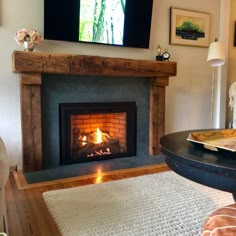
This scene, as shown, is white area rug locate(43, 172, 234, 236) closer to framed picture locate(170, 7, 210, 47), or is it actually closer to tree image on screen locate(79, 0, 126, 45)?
tree image on screen locate(79, 0, 126, 45)

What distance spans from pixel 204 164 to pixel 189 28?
108 inches

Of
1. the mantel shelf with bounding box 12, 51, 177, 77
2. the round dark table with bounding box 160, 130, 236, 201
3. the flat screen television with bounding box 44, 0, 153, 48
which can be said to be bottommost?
the round dark table with bounding box 160, 130, 236, 201

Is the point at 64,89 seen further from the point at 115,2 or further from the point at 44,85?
the point at 115,2

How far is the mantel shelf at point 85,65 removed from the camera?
7.74 ft

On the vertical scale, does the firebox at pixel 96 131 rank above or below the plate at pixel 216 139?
below

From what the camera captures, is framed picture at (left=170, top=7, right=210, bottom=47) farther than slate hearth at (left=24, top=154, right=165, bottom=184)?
Yes

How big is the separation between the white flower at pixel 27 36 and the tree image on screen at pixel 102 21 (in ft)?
1.65

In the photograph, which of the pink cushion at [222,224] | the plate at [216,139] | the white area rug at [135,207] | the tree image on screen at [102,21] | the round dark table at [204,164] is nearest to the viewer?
the pink cushion at [222,224]

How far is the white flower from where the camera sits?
238cm

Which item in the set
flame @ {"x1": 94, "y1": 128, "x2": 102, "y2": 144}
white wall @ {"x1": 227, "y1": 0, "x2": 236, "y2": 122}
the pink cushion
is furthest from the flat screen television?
the pink cushion

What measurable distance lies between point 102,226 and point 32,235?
0.41 meters

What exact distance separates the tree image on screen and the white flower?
502 millimetres

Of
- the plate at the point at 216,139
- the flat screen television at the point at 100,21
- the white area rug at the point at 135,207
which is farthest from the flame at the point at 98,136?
the plate at the point at 216,139

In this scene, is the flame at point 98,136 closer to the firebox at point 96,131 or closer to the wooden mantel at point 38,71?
the firebox at point 96,131
